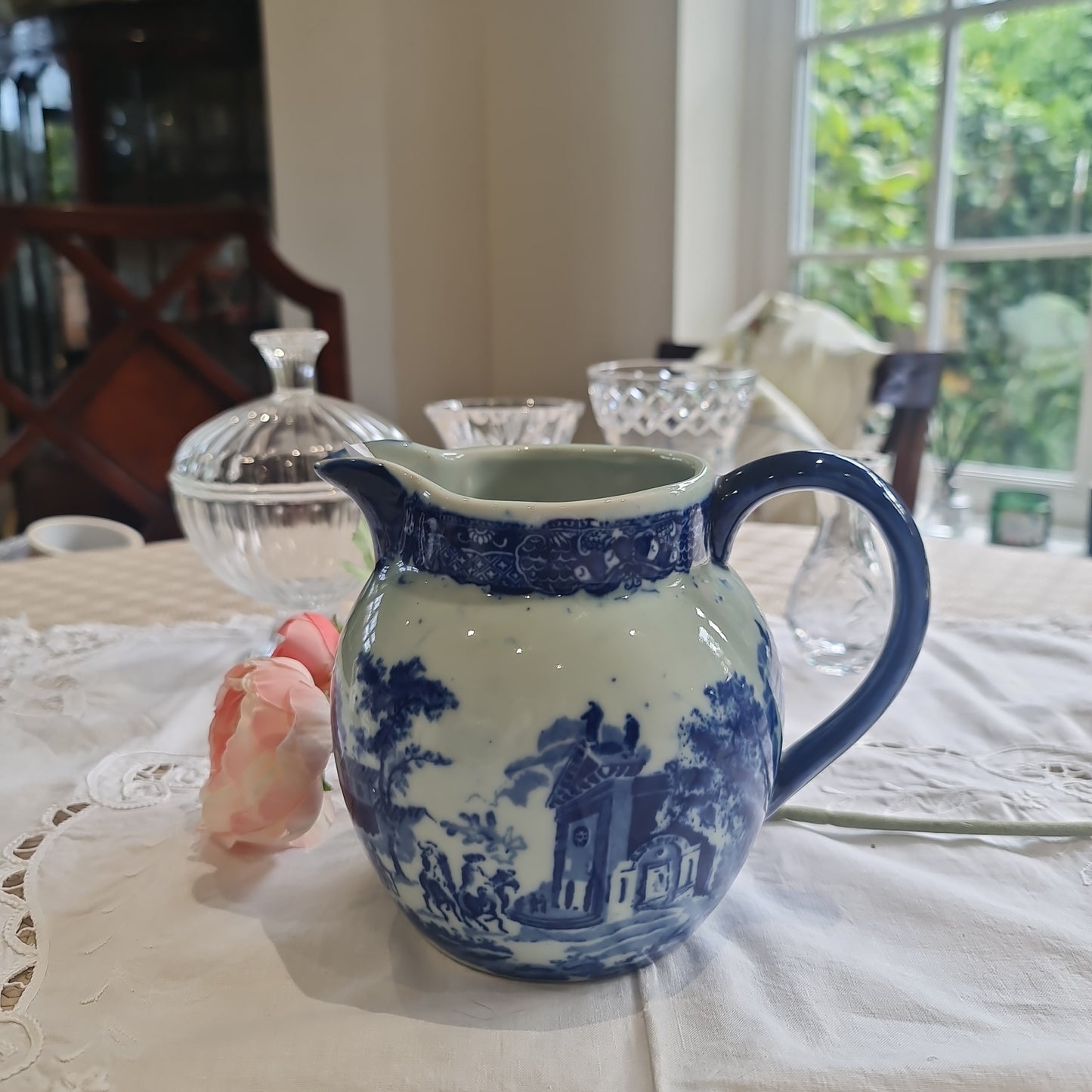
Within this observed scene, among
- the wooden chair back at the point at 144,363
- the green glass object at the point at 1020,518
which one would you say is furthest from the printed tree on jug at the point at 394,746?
the green glass object at the point at 1020,518

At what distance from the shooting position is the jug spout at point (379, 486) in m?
0.32

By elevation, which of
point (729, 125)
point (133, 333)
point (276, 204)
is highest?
point (729, 125)

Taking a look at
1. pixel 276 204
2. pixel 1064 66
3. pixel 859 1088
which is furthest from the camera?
pixel 276 204

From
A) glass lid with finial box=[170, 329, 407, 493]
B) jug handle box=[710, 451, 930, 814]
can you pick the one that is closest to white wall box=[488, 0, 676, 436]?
glass lid with finial box=[170, 329, 407, 493]

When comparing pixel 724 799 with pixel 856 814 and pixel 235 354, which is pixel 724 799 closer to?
pixel 856 814

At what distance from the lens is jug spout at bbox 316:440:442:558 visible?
0.32 m

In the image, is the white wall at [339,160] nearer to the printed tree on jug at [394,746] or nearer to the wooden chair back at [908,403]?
the wooden chair back at [908,403]

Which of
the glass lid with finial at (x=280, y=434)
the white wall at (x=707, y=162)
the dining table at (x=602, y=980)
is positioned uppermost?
the white wall at (x=707, y=162)

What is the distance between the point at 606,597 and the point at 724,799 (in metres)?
0.07

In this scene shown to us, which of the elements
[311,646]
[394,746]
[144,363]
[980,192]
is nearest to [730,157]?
[980,192]

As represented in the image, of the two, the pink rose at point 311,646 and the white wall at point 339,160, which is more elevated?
the white wall at point 339,160

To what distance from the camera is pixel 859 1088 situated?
28 centimetres

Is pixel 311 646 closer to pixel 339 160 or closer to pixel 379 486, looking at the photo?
pixel 379 486

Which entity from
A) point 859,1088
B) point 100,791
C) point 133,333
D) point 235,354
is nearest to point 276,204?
point 235,354
